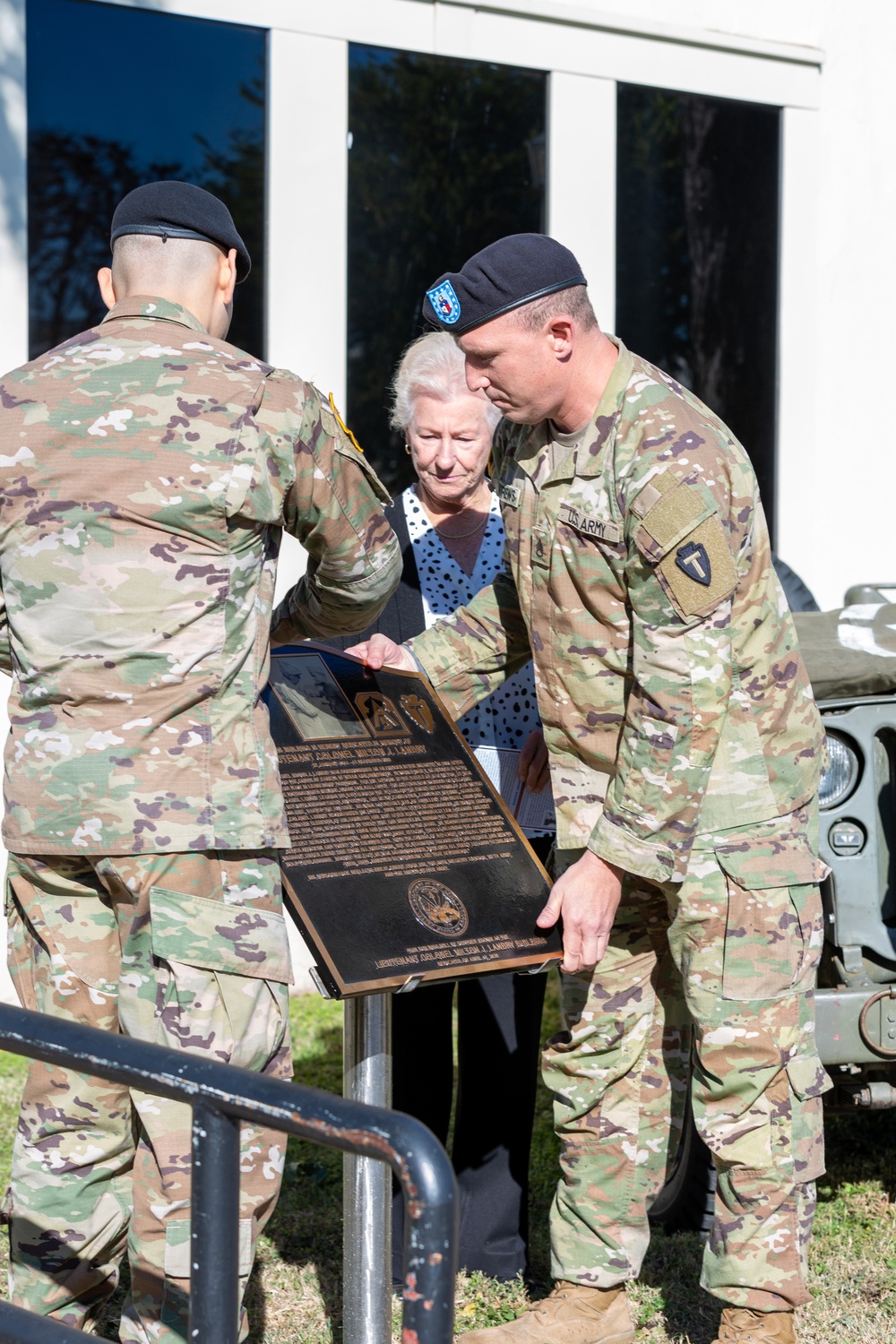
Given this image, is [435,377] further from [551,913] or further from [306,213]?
[306,213]

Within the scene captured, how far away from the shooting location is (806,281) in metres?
6.91

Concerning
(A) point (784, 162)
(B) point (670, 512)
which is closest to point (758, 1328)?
(B) point (670, 512)

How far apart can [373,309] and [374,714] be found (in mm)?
3668

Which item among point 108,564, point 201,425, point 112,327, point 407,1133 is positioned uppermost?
point 112,327

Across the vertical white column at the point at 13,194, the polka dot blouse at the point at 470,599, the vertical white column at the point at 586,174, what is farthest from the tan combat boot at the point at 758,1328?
the vertical white column at the point at 586,174

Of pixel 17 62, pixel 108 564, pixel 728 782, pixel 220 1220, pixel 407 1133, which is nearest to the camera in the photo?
pixel 407 1133

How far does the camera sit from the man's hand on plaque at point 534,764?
342 centimetres

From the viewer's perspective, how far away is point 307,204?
598cm

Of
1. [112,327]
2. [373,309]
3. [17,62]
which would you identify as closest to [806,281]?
[373,309]

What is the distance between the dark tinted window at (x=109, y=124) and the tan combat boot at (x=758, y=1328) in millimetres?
4326

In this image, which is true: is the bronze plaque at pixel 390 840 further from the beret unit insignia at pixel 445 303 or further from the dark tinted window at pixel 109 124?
the dark tinted window at pixel 109 124

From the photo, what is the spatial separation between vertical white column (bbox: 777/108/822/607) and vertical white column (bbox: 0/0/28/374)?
3551 millimetres

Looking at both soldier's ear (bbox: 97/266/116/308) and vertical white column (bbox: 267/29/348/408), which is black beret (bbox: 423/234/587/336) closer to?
soldier's ear (bbox: 97/266/116/308)

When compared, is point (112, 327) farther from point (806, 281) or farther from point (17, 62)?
point (806, 281)
